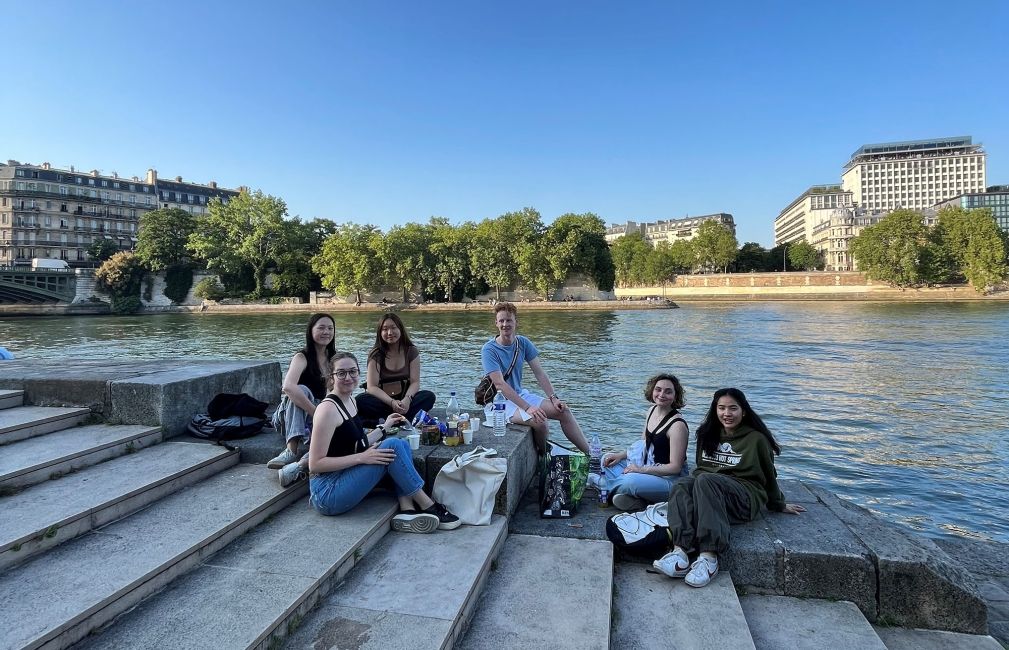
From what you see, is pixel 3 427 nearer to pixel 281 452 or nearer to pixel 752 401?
pixel 281 452

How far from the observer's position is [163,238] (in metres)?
67.4

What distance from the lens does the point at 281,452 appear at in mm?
4453

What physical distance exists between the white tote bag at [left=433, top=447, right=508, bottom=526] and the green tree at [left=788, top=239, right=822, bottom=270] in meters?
108

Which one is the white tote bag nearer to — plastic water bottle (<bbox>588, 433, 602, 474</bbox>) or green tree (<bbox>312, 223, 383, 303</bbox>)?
plastic water bottle (<bbox>588, 433, 602, 474</bbox>)

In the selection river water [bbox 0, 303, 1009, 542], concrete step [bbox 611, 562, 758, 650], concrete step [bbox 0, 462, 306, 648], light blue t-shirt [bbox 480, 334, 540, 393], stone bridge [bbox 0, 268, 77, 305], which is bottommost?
river water [bbox 0, 303, 1009, 542]

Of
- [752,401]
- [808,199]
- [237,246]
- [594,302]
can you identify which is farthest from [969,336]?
[808,199]

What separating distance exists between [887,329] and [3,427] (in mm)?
34254

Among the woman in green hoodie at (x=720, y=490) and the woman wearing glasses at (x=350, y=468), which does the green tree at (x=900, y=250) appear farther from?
the woman wearing glasses at (x=350, y=468)

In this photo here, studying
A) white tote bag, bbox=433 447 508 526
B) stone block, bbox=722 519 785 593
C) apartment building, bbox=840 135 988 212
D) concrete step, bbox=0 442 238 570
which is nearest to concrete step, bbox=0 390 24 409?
concrete step, bbox=0 442 238 570

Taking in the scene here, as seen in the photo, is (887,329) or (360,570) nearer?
(360,570)

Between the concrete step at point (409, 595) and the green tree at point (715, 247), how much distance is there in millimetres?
94075

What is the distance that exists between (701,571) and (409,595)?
171 cm

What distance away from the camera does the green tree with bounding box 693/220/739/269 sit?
3536 inches

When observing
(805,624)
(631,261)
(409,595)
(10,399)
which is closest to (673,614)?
(805,624)
